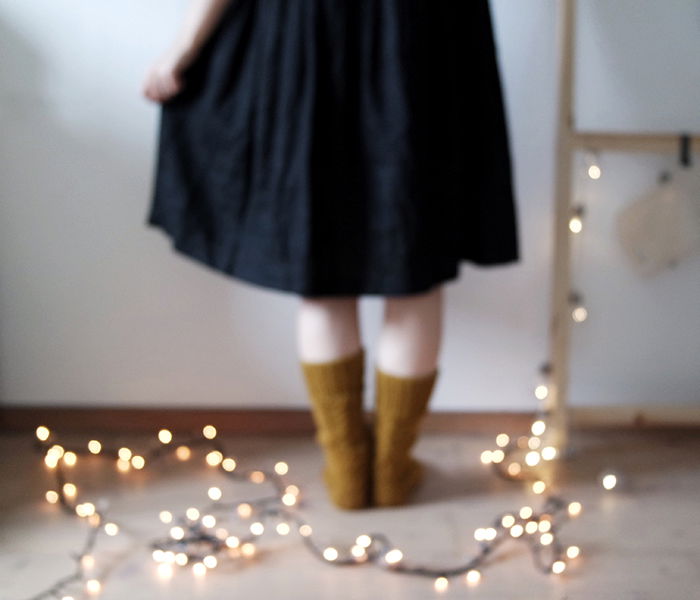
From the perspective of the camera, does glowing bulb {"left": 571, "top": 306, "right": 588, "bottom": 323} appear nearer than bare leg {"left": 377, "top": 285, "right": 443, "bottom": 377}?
No

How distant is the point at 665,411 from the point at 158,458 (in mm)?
884

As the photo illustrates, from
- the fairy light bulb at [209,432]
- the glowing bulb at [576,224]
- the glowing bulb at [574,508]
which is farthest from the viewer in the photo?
the fairy light bulb at [209,432]

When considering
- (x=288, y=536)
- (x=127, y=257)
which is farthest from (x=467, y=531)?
(x=127, y=257)

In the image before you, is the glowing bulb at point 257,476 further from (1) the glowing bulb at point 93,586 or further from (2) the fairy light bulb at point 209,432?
(1) the glowing bulb at point 93,586

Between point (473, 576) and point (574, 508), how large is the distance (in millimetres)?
244

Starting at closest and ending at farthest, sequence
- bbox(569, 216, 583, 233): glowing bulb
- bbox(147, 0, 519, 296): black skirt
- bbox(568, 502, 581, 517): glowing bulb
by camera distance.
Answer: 1. bbox(147, 0, 519, 296): black skirt
2. bbox(568, 502, 581, 517): glowing bulb
3. bbox(569, 216, 583, 233): glowing bulb

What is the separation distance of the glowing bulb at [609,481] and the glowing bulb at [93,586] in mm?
792

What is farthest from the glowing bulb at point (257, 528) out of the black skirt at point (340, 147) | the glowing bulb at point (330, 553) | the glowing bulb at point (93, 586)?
the black skirt at point (340, 147)

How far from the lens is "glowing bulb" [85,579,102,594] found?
0.96m

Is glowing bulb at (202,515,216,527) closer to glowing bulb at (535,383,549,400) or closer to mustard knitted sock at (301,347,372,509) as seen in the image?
mustard knitted sock at (301,347,372,509)

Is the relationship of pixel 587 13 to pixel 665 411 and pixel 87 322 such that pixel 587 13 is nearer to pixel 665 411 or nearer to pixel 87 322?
pixel 665 411

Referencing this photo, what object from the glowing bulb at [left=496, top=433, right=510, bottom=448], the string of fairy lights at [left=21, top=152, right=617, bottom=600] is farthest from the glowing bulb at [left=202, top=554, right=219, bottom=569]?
the glowing bulb at [left=496, top=433, right=510, bottom=448]

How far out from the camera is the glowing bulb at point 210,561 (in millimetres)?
1000

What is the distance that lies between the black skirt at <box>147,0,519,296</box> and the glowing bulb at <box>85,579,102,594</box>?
456 millimetres
